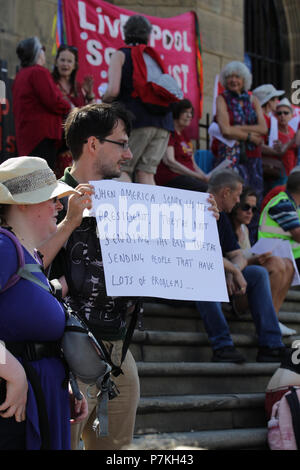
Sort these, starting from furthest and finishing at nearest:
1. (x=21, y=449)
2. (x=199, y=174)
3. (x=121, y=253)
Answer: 1. (x=199, y=174)
2. (x=121, y=253)
3. (x=21, y=449)

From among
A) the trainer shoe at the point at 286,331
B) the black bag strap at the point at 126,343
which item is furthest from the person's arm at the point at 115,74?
the black bag strap at the point at 126,343

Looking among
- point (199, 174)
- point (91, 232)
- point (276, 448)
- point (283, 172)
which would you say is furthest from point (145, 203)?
point (283, 172)

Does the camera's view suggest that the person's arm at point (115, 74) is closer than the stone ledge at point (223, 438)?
No

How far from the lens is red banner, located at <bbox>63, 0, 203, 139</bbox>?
905cm

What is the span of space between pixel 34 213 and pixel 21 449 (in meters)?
0.84

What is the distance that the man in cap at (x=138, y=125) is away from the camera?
23.6ft

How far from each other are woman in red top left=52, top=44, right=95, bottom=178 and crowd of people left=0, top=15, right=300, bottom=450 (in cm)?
1

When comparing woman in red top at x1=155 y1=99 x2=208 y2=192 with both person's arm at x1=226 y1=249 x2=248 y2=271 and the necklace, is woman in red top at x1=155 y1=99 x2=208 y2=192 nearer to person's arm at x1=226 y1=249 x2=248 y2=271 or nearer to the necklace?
the necklace

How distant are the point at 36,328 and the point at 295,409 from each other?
2.99m

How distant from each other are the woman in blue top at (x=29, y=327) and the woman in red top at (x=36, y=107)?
419 cm

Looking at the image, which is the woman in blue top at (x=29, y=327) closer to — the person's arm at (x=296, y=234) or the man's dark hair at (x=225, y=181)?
the man's dark hair at (x=225, y=181)

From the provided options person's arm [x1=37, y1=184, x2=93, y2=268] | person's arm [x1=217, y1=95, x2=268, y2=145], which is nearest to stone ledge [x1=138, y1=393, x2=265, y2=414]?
person's arm [x1=37, y1=184, x2=93, y2=268]

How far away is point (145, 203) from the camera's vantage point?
3.87 meters
